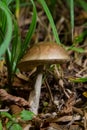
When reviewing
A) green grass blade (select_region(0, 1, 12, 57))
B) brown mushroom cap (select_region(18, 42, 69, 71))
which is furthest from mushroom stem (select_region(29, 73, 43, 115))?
green grass blade (select_region(0, 1, 12, 57))

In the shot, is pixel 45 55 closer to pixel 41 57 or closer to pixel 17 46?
pixel 41 57

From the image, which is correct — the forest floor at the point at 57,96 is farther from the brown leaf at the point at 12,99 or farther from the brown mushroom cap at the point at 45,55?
the brown mushroom cap at the point at 45,55

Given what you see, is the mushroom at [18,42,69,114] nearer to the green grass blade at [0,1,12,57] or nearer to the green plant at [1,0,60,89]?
the green plant at [1,0,60,89]

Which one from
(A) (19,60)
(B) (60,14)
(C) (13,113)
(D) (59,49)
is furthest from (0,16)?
(B) (60,14)

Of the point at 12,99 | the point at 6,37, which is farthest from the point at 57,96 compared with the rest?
the point at 6,37

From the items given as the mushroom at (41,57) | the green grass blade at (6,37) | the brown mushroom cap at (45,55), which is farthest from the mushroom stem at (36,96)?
the green grass blade at (6,37)

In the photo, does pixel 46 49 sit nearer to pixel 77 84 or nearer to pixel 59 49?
pixel 59 49
